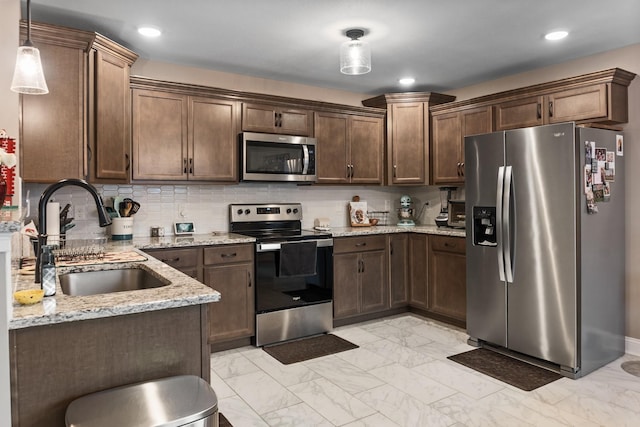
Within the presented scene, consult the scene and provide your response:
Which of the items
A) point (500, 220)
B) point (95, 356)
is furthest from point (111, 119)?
point (500, 220)

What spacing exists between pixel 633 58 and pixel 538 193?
56.6 inches

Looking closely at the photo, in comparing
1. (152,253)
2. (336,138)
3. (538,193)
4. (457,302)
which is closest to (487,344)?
(457,302)

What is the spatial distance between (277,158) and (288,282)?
115 cm

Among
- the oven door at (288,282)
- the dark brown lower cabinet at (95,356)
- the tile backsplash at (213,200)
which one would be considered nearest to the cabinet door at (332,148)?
the tile backsplash at (213,200)

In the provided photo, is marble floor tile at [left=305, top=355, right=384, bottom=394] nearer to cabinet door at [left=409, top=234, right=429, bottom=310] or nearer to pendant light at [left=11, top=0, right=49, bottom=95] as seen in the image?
cabinet door at [left=409, top=234, right=429, bottom=310]

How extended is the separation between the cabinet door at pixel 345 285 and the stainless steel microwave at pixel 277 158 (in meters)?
0.84

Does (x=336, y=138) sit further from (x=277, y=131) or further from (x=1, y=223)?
(x=1, y=223)

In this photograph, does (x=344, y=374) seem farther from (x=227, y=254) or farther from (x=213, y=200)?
(x=213, y=200)

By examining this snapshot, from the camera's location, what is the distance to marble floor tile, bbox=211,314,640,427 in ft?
8.26

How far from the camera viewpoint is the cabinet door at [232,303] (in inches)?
140

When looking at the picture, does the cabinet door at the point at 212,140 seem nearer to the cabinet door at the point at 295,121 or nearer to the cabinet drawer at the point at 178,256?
the cabinet door at the point at 295,121

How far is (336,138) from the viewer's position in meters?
4.56

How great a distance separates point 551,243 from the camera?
123 inches

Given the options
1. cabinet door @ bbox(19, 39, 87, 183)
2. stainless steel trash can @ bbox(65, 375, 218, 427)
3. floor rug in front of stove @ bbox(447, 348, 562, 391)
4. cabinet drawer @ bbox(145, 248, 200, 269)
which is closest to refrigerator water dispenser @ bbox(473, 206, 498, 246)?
floor rug in front of stove @ bbox(447, 348, 562, 391)
